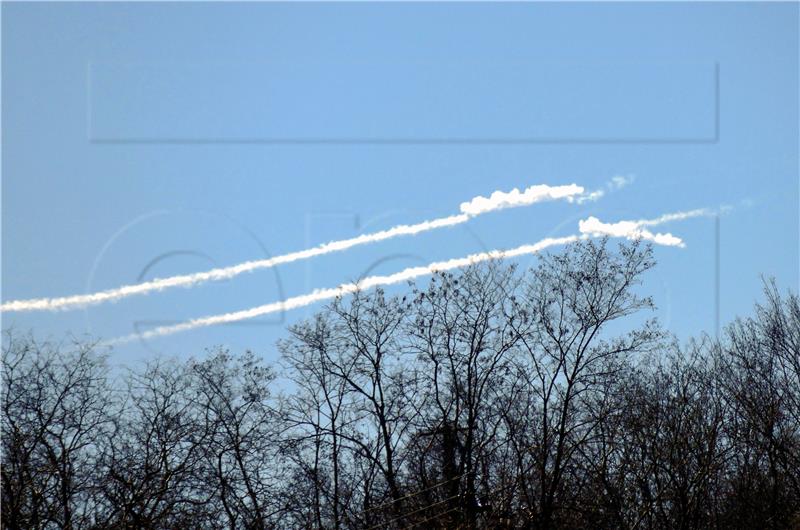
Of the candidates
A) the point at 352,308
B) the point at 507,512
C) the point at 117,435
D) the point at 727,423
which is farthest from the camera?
the point at 727,423

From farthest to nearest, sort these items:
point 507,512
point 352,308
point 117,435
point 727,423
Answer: point 727,423
point 352,308
point 117,435
point 507,512

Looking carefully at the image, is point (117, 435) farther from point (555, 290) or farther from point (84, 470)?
point (555, 290)

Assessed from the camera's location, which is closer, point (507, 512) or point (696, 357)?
point (507, 512)

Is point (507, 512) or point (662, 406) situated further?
point (662, 406)

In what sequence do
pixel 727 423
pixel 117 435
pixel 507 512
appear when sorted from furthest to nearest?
pixel 727 423, pixel 117 435, pixel 507 512

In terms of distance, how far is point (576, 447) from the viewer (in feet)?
96.6

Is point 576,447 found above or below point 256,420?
below

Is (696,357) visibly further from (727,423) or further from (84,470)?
(84,470)

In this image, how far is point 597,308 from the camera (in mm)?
30859

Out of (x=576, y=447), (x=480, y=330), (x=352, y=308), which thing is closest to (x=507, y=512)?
(x=576, y=447)

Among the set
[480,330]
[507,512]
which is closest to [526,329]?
[480,330]

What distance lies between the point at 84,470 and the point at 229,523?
3923 millimetres

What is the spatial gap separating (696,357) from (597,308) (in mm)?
6581

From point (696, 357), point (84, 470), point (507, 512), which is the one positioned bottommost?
point (507, 512)
